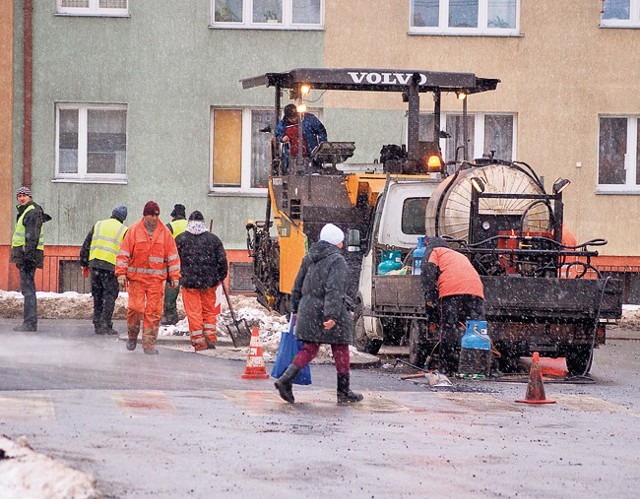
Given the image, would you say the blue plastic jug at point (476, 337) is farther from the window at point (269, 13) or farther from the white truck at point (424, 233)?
the window at point (269, 13)

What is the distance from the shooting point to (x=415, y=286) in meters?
15.7

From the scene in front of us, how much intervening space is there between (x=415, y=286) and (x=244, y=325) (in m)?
4.26

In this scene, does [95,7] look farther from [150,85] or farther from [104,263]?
[104,263]

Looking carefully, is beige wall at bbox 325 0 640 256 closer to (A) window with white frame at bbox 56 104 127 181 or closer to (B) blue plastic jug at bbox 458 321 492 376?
(A) window with white frame at bbox 56 104 127 181

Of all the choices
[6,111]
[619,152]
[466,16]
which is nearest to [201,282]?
[6,111]

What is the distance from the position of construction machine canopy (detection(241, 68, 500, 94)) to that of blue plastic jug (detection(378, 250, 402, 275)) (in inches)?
130

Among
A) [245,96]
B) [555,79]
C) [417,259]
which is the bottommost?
[417,259]

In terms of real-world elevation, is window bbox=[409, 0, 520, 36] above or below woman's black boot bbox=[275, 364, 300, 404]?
above

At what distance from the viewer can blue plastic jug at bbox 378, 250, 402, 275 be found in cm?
1719

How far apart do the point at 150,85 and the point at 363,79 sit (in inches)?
322

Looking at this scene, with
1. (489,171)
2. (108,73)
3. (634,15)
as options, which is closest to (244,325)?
(489,171)

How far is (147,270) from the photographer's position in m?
17.7

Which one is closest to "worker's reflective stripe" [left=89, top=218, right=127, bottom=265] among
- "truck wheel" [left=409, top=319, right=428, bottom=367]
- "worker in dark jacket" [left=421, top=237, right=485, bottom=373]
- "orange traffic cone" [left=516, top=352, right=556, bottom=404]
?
"truck wheel" [left=409, top=319, right=428, bottom=367]

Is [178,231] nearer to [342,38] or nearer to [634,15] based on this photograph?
[342,38]
